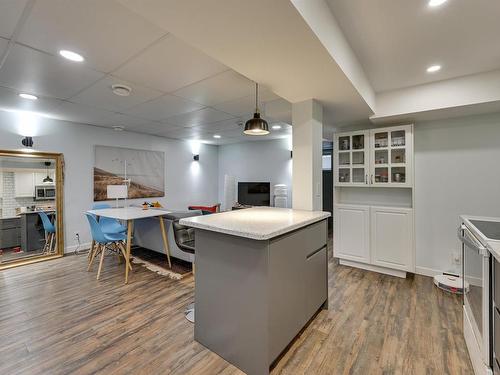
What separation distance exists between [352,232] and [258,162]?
3.44 meters

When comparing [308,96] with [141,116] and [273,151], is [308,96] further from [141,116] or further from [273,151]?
[273,151]

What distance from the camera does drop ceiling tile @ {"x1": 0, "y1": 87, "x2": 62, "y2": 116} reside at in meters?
2.98

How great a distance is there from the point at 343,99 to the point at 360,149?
3.99 ft

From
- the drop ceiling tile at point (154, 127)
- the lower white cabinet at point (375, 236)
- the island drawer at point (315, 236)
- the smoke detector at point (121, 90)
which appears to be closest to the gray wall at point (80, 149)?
the drop ceiling tile at point (154, 127)

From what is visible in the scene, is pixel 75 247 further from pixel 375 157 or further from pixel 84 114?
pixel 375 157

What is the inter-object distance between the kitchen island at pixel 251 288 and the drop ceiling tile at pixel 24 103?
3.03 meters

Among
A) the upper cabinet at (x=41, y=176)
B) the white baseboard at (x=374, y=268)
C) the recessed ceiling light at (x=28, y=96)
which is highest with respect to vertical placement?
the recessed ceiling light at (x=28, y=96)

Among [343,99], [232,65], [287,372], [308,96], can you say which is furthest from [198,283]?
[343,99]

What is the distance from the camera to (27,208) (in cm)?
411

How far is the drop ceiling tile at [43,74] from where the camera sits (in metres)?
2.10

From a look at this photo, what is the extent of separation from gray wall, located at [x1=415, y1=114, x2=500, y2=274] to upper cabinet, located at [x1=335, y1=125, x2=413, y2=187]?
0.30m

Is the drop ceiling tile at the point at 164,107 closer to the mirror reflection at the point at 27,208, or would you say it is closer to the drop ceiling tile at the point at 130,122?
the drop ceiling tile at the point at 130,122

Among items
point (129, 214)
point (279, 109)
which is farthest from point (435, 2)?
point (129, 214)

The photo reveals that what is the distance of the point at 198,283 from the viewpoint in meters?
1.88
